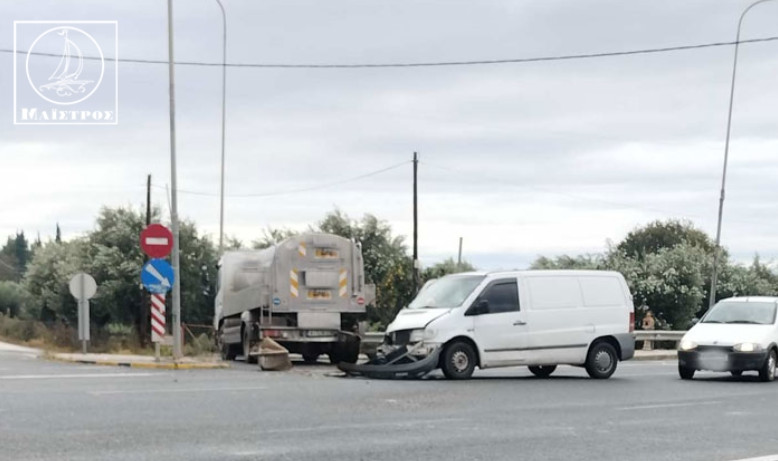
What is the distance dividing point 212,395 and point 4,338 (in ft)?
116

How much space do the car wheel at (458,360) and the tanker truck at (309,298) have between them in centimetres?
680

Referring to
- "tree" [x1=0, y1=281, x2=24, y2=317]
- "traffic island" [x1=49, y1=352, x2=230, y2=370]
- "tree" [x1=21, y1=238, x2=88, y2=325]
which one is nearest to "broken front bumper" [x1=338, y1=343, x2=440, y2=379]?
"traffic island" [x1=49, y1=352, x2=230, y2=370]

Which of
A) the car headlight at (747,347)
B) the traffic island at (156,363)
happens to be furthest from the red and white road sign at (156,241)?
the car headlight at (747,347)

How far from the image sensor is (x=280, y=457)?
9.72m

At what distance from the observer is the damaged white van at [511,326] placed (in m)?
19.5

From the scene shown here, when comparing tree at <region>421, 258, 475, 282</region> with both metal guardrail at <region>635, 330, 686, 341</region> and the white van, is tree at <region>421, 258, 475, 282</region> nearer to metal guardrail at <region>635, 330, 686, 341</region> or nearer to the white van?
metal guardrail at <region>635, 330, 686, 341</region>

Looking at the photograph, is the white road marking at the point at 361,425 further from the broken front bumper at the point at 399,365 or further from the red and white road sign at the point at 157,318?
the red and white road sign at the point at 157,318

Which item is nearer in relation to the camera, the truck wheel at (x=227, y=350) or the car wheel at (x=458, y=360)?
the car wheel at (x=458, y=360)

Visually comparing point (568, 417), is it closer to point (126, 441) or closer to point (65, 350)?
point (126, 441)

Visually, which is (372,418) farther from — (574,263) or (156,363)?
(574,263)

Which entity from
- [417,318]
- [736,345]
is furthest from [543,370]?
[736,345]

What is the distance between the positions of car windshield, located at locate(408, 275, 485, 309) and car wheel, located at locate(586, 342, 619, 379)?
2.60 meters

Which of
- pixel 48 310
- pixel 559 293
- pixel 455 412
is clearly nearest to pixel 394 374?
pixel 559 293

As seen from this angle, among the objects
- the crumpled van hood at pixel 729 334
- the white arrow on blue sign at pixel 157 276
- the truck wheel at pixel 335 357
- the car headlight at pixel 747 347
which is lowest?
the truck wheel at pixel 335 357
